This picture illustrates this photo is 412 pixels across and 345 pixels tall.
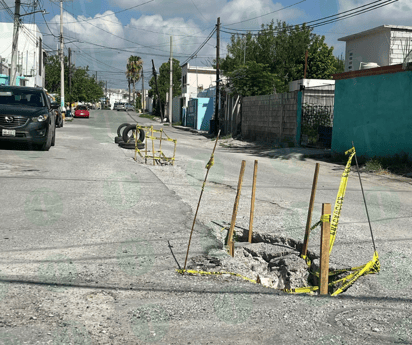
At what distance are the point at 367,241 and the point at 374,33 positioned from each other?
25.7 metres

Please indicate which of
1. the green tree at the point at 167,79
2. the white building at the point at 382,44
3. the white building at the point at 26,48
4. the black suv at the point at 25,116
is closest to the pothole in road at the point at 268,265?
the black suv at the point at 25,116

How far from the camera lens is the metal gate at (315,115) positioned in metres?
21.0

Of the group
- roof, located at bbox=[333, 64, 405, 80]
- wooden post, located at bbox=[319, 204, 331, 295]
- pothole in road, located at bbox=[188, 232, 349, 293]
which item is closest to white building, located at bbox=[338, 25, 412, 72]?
roof, located at bbox=[333, 64, 405, 80]

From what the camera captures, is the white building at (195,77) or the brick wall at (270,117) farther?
the white building at (195,77)

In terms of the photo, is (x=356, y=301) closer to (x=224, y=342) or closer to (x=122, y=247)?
(x=224, y=342)

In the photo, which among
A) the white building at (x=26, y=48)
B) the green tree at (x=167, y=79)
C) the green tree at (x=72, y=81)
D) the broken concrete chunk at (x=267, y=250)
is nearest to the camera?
the broken concrete chunk at (x=267, y=250)

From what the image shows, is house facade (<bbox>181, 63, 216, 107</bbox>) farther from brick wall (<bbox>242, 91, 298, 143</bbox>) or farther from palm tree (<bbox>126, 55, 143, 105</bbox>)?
palm tree (<bbox>126, 55, 143, 105</bbox>)

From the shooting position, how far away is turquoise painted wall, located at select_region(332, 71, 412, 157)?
14664mm

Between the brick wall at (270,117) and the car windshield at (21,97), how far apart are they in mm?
11623

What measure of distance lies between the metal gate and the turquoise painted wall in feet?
8.04

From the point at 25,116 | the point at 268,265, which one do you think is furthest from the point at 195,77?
the point at 268,265

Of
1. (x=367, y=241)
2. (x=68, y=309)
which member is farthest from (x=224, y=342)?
(x=367, y=241)

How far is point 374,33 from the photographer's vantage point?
2844cm

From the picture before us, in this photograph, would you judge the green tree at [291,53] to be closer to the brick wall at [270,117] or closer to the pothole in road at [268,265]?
the brick wall at [270,117]
